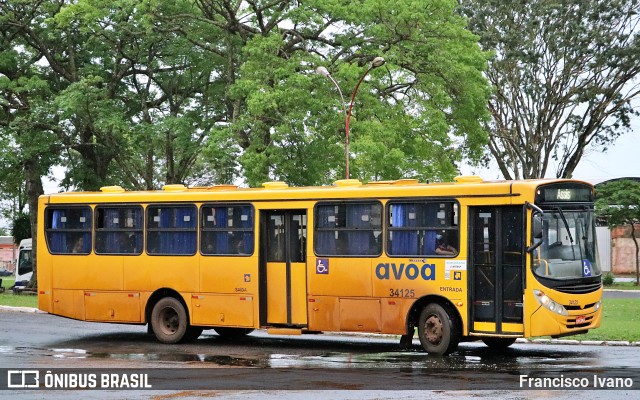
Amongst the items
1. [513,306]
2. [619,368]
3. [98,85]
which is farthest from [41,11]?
[619,368]

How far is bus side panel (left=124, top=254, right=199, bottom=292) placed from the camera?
73.8ft

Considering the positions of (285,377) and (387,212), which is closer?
(285,377)

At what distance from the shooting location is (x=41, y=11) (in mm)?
44188

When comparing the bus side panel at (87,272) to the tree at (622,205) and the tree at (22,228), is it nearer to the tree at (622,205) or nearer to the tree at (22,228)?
the tree at (22,228)

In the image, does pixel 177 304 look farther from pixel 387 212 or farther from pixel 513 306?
pixel 513 306

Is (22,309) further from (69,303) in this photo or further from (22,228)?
(22,228)

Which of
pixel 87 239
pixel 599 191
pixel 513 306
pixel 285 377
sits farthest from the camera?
pixel 599 191

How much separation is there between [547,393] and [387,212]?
7.03 m

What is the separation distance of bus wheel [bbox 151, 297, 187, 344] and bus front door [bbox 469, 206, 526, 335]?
6.50m

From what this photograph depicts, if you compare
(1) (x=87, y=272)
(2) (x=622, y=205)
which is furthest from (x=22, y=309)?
(2) (x=622, y=205)

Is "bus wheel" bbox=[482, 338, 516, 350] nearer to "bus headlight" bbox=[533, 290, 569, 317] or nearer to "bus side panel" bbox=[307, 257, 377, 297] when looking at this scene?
"bus headlight" bbox=[533, 290, 569, 317]

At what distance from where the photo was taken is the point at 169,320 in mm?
22875

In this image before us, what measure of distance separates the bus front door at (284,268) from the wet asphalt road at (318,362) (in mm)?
701

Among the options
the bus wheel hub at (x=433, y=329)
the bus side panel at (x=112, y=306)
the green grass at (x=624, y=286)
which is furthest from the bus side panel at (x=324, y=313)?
the green grass at (x=624, y=286)
